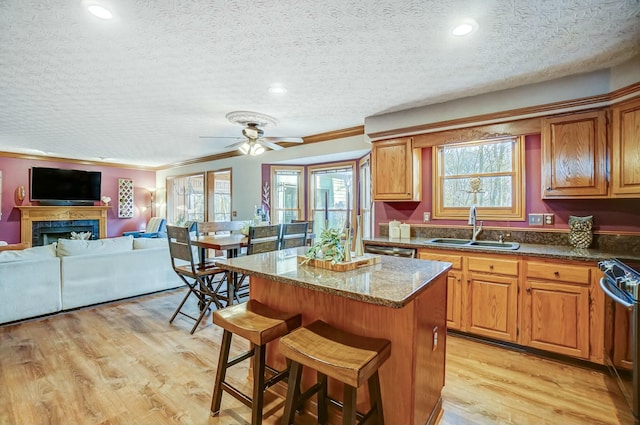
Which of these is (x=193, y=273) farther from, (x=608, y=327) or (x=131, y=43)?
(x=608, y=327)

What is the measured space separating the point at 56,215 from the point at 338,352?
8220 millimetres

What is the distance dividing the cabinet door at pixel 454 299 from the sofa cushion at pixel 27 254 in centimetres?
444

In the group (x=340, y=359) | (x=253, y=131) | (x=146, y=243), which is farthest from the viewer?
(x=146, y=243)

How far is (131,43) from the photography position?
2115 millimetres

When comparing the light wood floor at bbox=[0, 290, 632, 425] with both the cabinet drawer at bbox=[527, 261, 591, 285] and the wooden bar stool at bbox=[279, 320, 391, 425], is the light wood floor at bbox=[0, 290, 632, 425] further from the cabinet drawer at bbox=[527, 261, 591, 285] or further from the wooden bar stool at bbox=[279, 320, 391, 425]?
the cabinet drawer at bbox=[527, 261, 591, 285]

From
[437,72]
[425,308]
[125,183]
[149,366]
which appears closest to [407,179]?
[437,72]

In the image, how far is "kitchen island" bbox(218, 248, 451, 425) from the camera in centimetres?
146

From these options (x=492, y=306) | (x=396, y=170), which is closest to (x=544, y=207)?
(x=492, y=306)

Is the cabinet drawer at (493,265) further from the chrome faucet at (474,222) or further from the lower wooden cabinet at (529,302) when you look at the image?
the chrome faucet at (474,222)

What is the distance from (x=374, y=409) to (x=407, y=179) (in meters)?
2.63

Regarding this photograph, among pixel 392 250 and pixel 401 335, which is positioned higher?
pixel 392 250

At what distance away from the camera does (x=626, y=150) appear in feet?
7.79

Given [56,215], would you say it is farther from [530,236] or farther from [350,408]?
[530,236]

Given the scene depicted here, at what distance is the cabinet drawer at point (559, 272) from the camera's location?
2.36 m
